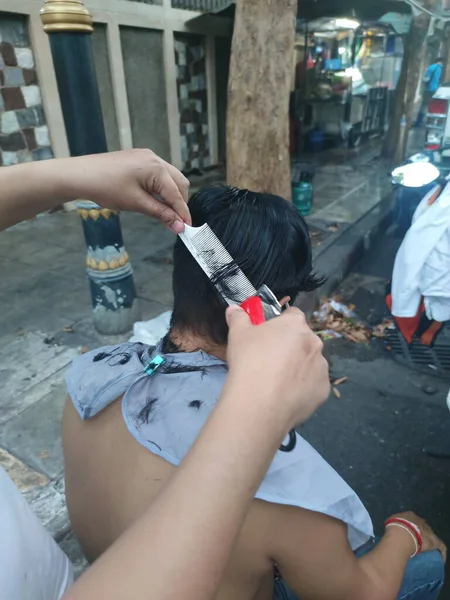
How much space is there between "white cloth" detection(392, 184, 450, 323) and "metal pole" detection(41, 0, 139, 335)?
201cm

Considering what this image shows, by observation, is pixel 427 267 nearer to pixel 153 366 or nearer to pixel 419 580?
pixel 419 580

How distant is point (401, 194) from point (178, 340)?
206 inches

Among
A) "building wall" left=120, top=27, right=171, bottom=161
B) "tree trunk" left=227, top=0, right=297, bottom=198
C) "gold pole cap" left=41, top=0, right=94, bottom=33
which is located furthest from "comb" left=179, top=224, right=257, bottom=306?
"building wall" left=120, top=27, right=171, bottom=161

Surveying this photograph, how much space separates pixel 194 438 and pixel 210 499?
0.39 meters

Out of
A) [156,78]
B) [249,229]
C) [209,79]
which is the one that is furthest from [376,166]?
[249,229]

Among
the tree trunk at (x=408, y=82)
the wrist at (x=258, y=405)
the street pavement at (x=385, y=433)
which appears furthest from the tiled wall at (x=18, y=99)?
the tree trunk at (x=408, y=82)

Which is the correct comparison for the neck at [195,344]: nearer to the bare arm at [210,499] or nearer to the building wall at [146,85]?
the bare arm at [210,499]

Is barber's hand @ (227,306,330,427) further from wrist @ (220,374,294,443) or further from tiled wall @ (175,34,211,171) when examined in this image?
tiled wall @ (175,34,211,171)

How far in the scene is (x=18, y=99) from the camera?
5.84 meters

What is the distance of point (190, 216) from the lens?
1332 mm

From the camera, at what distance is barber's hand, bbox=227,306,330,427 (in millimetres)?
652

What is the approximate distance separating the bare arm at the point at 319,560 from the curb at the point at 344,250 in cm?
284

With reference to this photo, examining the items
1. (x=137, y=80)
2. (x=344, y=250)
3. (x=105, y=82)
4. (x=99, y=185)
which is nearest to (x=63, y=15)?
(x=99, y=185)

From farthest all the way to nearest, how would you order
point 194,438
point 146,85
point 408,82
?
1. point 408,82
2. point 146,85
3. point 194,438
